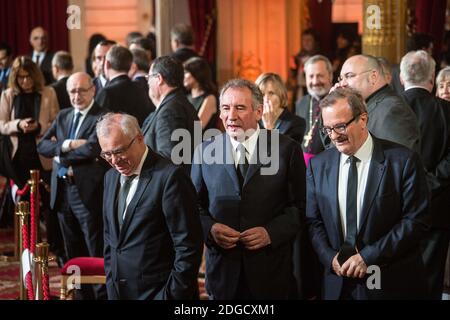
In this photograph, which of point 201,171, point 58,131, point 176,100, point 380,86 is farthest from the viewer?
point 58,131

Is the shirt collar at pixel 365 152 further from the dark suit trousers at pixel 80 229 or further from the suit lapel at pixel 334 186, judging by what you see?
the dark suit trousers at pixel 80 229

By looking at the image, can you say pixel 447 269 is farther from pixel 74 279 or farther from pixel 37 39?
pixel 37 39

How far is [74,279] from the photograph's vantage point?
5.61 metres

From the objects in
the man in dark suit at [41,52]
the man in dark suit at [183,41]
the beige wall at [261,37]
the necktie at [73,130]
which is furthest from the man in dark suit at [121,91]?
the beige wall at [261,37]

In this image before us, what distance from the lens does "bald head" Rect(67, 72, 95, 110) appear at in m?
6.71

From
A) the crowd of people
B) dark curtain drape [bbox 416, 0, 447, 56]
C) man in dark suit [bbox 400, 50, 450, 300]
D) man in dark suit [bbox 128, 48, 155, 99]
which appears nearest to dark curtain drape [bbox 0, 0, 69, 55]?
dark curtain drape [bbox 416, 0, 447, 56]

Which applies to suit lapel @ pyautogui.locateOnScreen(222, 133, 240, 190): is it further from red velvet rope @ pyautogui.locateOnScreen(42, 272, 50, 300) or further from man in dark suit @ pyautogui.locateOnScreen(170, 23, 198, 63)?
man in dark suit @ pyautogui.locateOnScreen(170, 23, 198, 63)

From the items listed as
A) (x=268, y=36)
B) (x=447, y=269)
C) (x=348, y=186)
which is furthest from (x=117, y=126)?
(x=268, y=36)

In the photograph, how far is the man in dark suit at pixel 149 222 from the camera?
437cm

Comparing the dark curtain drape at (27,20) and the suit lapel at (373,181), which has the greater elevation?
the dark curtain drape at (27,20)

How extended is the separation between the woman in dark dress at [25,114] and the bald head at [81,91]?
1141 mm

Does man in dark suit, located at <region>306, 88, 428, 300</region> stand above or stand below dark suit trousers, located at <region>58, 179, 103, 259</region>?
above

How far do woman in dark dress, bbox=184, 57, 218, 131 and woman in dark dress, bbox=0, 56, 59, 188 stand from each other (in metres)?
1.22

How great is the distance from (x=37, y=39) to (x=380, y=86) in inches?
278
